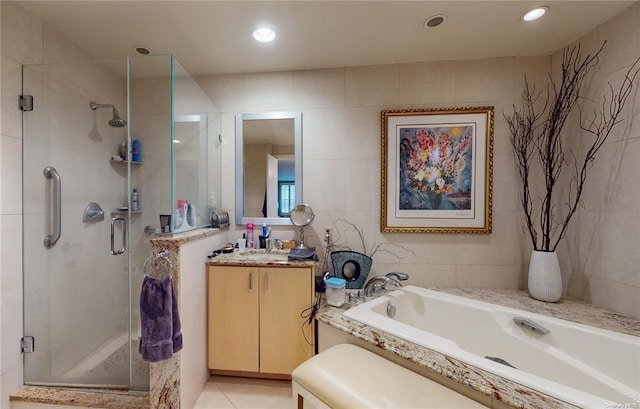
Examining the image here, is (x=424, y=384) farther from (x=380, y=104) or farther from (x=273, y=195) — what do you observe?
(x=380, y=104)

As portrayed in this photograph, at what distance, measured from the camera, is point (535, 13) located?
1.46 m

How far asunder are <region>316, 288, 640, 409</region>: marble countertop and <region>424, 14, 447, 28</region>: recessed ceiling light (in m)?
1.85

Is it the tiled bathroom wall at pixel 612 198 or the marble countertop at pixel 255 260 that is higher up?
the tiled bathroom wall at pixel 612 198

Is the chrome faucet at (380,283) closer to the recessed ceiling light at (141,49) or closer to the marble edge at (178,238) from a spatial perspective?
the marble edge at (178,238)

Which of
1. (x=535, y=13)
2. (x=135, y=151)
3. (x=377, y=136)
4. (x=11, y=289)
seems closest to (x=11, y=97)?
(x=135, y=151)

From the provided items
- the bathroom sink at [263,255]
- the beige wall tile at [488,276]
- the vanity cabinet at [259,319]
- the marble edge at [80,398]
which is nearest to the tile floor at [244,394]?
the vanity cabinet at [259,319]

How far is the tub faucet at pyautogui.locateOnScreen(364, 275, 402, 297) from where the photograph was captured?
1.67 meters

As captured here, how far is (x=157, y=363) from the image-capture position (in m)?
1.35

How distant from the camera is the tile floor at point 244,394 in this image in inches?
60.2

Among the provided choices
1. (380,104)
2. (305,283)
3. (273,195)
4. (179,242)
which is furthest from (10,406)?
(380,104)

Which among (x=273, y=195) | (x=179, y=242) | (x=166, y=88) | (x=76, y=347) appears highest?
(x=166, y=88)

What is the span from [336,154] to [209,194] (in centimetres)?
110

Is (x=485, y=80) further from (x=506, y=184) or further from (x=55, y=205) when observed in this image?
(x=55, y=205)

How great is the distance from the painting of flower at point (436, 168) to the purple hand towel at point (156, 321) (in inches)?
67.8
